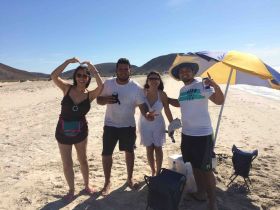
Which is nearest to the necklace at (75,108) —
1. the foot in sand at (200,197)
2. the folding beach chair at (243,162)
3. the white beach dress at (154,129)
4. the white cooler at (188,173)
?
the white beach dress at (154,129)

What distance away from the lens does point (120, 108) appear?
17.1ft

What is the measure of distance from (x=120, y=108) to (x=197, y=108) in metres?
1.18

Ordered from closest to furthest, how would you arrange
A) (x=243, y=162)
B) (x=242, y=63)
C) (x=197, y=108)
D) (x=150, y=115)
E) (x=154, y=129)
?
(x=197, y=108) → (x=242, y=63) → (x=150, y=115) → (x=154, y=129) → (x=243, y=162)

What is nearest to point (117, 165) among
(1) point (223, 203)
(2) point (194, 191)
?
(2) point (194, 191)

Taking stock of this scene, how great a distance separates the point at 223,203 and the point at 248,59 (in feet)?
6.81

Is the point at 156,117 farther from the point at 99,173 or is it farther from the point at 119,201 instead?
the point at 99,173

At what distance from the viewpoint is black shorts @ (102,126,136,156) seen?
5293 millimetres

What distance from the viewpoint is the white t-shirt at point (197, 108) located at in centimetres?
458

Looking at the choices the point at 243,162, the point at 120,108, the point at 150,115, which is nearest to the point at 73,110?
the point at 120,108

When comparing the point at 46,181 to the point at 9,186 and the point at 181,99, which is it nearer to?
the point at 9,186

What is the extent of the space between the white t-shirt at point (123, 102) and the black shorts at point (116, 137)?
74 mm

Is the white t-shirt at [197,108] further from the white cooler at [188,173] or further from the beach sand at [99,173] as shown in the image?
the beach sand at [99,173]

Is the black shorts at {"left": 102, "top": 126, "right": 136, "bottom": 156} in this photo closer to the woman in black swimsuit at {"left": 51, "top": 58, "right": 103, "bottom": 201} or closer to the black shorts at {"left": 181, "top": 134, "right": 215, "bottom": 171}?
the woman in black swimsuit at {"left": 51, "top": 58, "right": 103, "bottom": 201}

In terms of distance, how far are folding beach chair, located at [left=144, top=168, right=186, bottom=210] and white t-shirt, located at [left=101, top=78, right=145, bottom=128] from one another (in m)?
1.07
